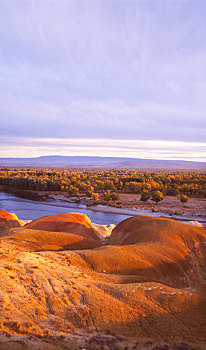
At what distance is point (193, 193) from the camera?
60.2m

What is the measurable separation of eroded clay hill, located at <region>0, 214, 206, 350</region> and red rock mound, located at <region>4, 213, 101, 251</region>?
1.33 m

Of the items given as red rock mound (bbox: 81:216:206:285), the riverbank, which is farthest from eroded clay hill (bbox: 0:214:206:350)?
the riverbank

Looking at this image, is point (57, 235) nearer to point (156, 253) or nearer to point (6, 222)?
point (156, 253)

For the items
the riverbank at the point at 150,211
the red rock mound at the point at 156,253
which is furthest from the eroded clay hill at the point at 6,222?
the riverbank at the point at 150,211

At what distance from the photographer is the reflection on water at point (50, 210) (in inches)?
1548

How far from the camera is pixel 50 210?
4559 centimetres

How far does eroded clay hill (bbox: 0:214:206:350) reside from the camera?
6926 millimetres

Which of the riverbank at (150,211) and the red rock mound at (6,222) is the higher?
the red rock mound at (6,222)

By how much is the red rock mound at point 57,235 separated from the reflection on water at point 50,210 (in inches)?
545

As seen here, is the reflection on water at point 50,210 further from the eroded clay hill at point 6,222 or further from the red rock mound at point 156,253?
the red rock mound at point 156,253

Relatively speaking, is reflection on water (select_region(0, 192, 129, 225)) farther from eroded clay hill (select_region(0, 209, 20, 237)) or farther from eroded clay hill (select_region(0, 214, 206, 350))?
eroded clay hill (select_region(0, 214, 206, 350))

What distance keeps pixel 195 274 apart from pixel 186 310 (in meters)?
5.14

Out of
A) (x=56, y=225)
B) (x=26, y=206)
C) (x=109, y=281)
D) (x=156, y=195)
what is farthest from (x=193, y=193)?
(x=109, y=281)

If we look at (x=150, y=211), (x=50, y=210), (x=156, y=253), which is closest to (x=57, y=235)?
(x=156, y=253)
